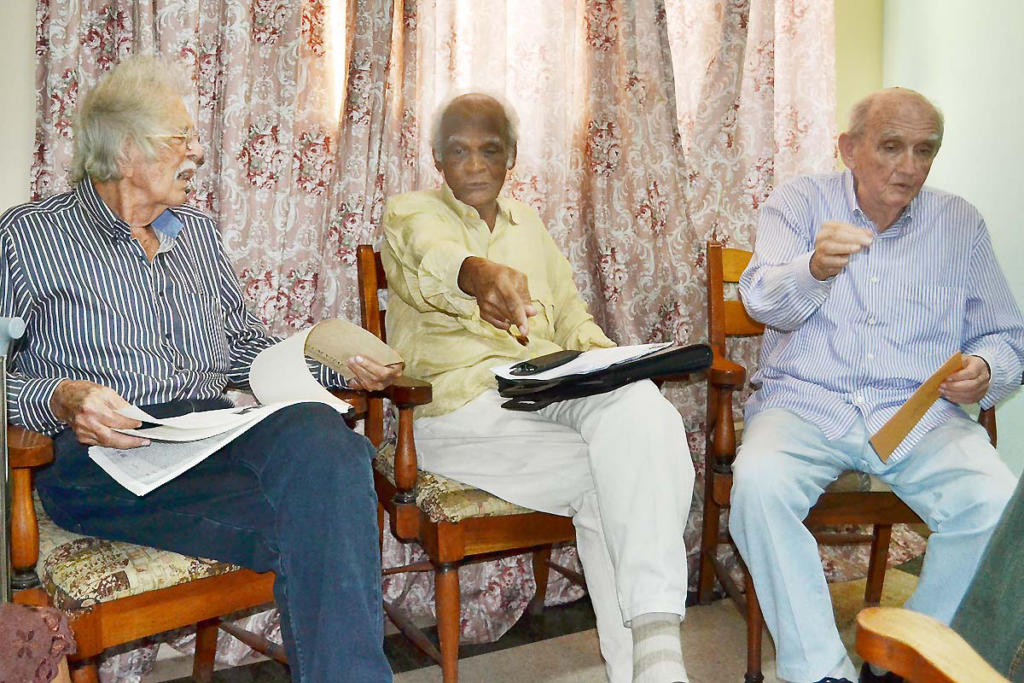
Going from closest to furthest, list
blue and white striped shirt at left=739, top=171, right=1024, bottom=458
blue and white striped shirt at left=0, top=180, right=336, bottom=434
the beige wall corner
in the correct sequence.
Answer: blue and white striped shirt at left=0, top=180, right=336, bottom=434, blue and white striped shirt at left=739, top=171, right=1024, bottom=458, the beige wall corner

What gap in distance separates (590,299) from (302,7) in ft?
3.66

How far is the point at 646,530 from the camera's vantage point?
1.62 meters

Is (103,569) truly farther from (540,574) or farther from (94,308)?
(540,574)

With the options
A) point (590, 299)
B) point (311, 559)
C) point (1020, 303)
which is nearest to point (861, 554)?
point (1020, 303)

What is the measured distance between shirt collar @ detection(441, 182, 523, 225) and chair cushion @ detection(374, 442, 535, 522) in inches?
25.6

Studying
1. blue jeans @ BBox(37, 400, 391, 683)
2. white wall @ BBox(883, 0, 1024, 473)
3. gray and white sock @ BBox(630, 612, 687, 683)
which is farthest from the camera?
white wall @ BBox(883, 0, 1024, 473)

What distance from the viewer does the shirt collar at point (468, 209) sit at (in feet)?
7.04

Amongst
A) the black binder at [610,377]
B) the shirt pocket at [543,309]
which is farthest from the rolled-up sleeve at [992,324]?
the shirt pocket at [543,309]

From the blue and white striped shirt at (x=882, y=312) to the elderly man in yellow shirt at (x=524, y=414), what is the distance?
1.48 feet

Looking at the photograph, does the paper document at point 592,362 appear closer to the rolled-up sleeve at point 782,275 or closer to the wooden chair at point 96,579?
the rolled-up sleeve at point 782,275

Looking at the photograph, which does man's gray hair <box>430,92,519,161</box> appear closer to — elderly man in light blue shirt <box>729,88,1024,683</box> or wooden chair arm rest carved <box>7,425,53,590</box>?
elderly man in light blue shirt <box>729,88,1024,683</box>

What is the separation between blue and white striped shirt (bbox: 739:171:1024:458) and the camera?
2070 millimetres

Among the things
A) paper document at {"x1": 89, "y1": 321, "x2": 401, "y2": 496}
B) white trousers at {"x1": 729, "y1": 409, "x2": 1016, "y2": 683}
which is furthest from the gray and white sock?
paper document at {"x1": 89, "y1": 321, "x2": 401, "y2": 496}

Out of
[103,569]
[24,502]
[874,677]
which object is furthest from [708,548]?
[24,502]
